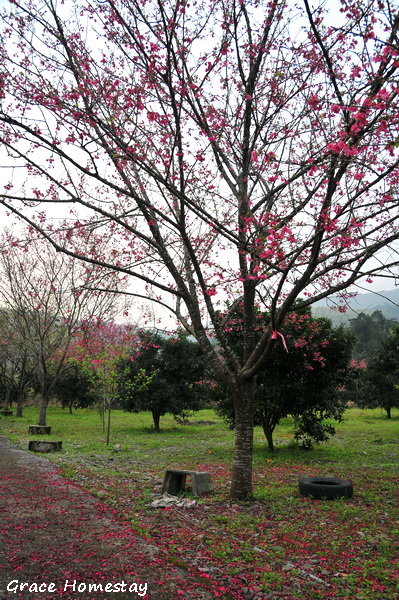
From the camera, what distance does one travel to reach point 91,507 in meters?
6.81

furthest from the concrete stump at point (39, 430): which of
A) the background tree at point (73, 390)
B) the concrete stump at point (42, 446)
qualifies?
the background tree at point (73, 390)

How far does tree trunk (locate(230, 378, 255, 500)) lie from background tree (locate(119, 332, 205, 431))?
14683 mm

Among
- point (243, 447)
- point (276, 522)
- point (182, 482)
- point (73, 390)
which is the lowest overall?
point (276, 522)

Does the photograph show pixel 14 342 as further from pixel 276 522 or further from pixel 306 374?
pixel 276 522

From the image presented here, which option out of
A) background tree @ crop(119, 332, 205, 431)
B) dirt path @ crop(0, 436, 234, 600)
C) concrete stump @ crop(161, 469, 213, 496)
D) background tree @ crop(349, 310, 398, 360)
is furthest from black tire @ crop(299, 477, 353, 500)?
background tree @ crop(349, 310, 398, 360)

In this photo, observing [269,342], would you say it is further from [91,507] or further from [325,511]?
[91,507]

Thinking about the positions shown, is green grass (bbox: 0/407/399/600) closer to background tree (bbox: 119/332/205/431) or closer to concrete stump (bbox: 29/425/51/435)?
concrete stump (bbox: 29/425/51/435)

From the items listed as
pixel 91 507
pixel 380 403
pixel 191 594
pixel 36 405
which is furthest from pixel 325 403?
pixel 36 405

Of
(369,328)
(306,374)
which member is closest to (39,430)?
(306,374)

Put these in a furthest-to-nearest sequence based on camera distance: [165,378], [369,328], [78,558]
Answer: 1. [369,328]
2. [165,378]
3. [78,558]

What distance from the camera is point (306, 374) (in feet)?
42.9

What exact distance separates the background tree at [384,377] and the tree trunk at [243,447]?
21197mm

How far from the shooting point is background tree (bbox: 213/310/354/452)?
1267 cm

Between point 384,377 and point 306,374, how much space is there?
18.8m
